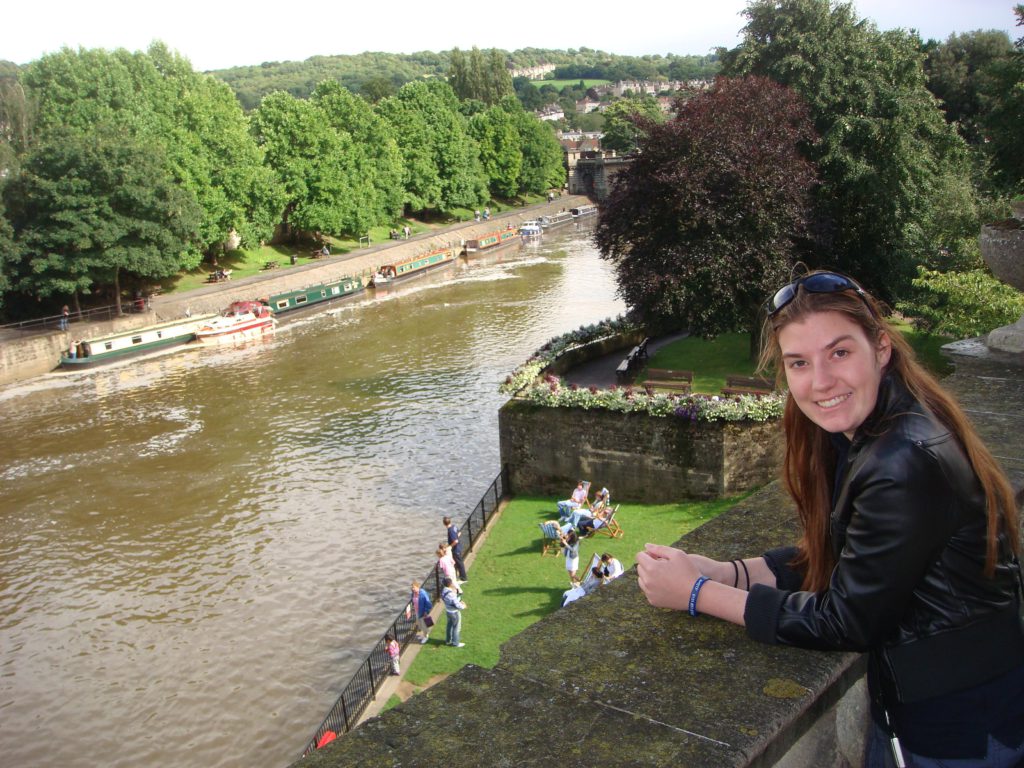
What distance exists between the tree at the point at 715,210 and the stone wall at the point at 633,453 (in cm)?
402

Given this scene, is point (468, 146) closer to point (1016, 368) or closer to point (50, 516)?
point (50, 516)

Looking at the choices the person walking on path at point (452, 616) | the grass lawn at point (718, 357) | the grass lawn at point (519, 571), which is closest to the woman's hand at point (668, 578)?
the grass lawn at point (519, 571)

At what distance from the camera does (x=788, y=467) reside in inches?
106

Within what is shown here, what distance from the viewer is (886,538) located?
81.9 inches

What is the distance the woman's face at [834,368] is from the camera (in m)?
2.37

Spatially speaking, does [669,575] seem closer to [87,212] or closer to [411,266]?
[87,212]

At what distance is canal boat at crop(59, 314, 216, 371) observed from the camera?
1409 inches

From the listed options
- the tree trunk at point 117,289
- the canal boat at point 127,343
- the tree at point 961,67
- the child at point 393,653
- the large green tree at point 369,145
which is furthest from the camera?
the large green tree at point 369,145

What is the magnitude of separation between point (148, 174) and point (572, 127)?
15306cm

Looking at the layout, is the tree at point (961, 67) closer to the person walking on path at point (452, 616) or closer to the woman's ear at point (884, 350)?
the person walking on path at point (452, 616)

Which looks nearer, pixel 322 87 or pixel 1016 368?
pixel 1016 368

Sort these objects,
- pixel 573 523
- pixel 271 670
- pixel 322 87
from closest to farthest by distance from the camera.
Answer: pixel 271 670
pixel 573 523
pixel 322 87

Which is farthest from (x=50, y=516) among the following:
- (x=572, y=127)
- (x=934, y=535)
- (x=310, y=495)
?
(x=572, y=127)

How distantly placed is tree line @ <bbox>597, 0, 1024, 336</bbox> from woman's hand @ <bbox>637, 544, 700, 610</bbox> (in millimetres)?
15966
